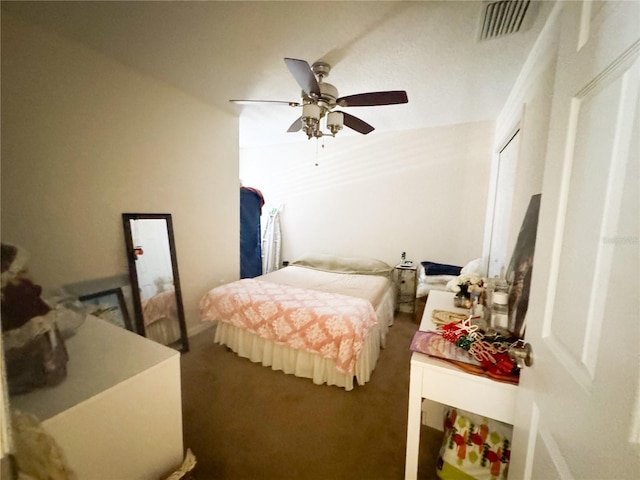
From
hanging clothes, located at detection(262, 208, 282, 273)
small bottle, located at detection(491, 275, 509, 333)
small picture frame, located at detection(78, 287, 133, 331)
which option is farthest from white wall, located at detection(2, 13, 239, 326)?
small bottle, located at detection(491, 275, 509, 333)

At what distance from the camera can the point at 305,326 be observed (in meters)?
2.00

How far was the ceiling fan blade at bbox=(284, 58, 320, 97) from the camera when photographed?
4.77 feet

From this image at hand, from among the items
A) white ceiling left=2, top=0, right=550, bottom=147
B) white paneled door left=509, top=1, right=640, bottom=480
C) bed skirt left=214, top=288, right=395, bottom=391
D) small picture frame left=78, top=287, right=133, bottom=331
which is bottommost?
bed skirt left=214, top=288, right=395, bottom=391

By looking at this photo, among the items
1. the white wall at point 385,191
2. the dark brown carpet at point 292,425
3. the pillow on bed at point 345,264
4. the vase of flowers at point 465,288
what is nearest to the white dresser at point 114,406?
the dark brown carpet at point 292,425

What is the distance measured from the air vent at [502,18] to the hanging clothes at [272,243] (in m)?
3.39

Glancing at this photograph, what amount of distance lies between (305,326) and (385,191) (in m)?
2.38

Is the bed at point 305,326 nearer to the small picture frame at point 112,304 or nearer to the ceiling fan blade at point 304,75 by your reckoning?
the small picture frame at point 112,304

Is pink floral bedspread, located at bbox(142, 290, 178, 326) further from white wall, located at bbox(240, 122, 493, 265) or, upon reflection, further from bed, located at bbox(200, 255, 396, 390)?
white wall, located at bbox(240, 122, 493, 265)

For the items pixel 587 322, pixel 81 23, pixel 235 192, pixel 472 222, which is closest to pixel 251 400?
pixel 587 322

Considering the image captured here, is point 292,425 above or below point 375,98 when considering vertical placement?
below

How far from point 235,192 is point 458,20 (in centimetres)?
252

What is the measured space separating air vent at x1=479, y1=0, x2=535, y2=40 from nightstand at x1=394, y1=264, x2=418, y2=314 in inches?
97.1

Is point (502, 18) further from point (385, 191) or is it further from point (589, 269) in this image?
point (385, 191)

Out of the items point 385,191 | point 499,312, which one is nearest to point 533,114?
point 499,312
